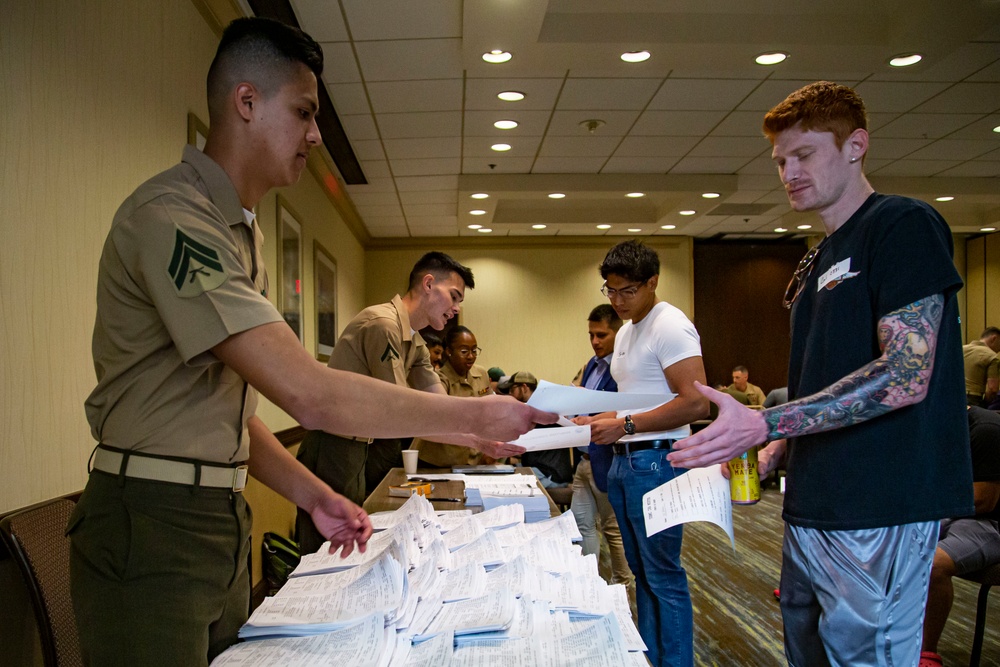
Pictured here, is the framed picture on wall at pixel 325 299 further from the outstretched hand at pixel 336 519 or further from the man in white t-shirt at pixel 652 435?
the outstretched hand at pixel 336 519

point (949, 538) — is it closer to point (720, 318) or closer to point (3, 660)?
point (3, 660)

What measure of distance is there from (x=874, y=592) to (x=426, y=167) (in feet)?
19.4

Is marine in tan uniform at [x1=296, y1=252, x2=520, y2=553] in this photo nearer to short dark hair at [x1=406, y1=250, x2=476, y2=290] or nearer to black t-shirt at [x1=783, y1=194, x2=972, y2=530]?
short dark hair at [x1=406, y1=250, x2=476, y2=290]

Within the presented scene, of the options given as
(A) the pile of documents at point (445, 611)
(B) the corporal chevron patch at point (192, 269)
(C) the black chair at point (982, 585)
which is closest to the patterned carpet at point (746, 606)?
(C) the black chair at point (982, 585)

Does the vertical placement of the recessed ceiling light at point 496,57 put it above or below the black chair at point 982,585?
above

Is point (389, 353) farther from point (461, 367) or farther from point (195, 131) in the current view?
point (461, 367)

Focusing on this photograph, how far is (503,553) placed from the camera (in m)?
1.56

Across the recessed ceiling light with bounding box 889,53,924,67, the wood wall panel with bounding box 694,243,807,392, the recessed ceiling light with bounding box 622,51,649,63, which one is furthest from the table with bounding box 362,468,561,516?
the wood wall panel with bounding box 694,243,807,392

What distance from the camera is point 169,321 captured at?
966 millimetres

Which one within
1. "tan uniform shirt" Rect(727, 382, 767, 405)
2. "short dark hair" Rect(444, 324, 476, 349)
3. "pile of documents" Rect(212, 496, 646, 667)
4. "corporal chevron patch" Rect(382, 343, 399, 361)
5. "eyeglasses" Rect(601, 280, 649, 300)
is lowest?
"tan uniform shirt" Rect(727, 382, 767, 405)

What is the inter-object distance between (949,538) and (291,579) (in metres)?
2.51

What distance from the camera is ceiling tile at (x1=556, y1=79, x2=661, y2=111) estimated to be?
4.88 meters

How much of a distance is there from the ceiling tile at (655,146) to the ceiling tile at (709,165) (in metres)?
0.30

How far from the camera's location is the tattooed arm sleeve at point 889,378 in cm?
126
